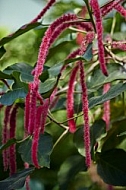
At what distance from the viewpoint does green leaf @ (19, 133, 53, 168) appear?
0.58 metres

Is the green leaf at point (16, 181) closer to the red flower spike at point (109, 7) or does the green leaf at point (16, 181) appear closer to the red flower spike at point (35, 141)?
the red flower spike at point (35, 141)

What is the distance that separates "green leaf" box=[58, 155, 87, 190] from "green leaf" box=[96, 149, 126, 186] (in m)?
0.07

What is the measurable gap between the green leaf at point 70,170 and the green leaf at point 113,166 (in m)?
0.07

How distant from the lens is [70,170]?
0.75 metres

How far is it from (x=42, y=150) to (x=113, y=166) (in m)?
0.12

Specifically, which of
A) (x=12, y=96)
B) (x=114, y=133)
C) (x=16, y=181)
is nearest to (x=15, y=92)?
(x=12, y=96)

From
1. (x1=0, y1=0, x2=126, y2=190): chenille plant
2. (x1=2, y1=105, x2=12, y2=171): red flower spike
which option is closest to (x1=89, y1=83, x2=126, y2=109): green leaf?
(x1=0, y1=0, x2=126, y2=190): chenille plant

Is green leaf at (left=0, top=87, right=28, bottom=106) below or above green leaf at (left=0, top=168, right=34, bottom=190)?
above

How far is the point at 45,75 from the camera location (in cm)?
56

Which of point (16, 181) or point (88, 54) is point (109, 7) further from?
point (16, 181)

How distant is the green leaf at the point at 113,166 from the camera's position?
0.63 metres

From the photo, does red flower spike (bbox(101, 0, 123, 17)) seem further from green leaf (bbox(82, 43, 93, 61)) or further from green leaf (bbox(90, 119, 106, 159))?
green leaf (bbox(90, 119, 106, 159))

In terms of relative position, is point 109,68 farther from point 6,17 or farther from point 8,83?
point 6,17

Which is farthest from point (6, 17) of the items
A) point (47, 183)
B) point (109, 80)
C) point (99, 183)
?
point (109, 80)
